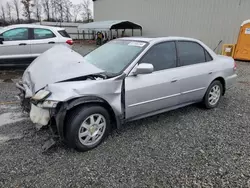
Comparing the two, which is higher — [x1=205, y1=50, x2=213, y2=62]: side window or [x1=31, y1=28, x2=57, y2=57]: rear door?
[x1=31, y1=28, x2=57, y2=57]: rear door

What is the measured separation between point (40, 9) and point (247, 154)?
51932 millimetres

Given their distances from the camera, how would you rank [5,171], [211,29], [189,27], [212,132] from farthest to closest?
[189,27] → [211,29] → [212,132] → [5,171]

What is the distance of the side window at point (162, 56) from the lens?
323cm

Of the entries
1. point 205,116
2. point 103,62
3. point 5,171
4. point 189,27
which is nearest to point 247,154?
point 205,116

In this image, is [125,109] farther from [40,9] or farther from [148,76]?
[40,9]

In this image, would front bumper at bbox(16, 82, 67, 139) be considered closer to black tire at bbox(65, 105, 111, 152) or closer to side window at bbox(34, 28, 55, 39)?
black tire at bbox(65, 105, 111, 152)

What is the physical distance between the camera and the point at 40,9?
45969 millimetres

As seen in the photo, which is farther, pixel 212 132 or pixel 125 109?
pixel 212 132

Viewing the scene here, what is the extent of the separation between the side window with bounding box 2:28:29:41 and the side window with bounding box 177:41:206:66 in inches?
219

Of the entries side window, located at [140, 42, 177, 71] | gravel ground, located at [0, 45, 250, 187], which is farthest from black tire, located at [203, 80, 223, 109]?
side window, located at [140, 42, 177, 71]

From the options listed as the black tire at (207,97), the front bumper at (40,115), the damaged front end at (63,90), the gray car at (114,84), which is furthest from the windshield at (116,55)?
the black tire at (207,97)

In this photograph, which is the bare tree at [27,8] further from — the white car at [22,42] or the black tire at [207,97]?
the black tire at [207,97]

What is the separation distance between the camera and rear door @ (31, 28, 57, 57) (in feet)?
23.0

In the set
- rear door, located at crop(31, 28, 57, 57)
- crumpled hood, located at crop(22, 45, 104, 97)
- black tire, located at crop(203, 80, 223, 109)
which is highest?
rear door, located at crop(31, 28, 57, 57)
